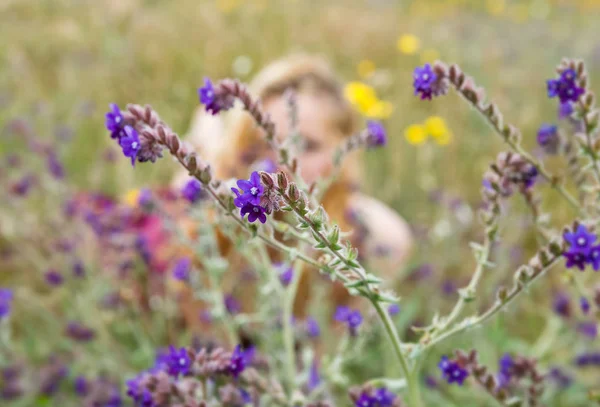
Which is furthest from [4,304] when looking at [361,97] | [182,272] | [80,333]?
[361,97]

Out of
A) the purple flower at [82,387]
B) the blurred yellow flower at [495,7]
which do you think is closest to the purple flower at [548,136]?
the purple flower at [82,387]

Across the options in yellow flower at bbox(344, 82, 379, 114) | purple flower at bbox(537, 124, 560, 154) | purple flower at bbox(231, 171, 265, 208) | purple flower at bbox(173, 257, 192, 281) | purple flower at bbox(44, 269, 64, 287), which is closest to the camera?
purple flower at bbox(231, 171, 265, 208)

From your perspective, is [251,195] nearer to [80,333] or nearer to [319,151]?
[80,333]

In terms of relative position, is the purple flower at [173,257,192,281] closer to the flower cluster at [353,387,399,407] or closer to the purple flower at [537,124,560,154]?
the flower cluster at [353,387,399,407]

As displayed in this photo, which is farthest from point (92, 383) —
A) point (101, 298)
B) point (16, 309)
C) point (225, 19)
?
point (225, 19)

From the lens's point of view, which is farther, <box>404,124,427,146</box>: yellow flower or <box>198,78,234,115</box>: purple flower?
<box>404,124,427,146</box>: yellow flower

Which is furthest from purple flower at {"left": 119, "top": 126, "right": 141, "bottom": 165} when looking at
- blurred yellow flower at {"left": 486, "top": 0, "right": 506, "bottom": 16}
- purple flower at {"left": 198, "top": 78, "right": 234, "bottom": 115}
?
blurred yellow flower at {"left": 486, "top": 0, "right": 506, "bottom": 16}
